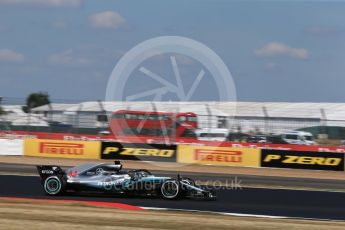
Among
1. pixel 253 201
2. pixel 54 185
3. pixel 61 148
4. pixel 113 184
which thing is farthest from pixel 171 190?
pixel 61 148

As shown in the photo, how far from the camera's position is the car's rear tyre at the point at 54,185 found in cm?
1469

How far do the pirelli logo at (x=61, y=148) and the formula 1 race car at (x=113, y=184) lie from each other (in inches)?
499

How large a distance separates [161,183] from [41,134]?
60.6 ft

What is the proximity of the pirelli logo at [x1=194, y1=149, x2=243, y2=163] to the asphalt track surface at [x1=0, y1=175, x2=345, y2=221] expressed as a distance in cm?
889

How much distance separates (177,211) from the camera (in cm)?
1219

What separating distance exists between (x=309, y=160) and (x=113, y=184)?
1310 centimetres

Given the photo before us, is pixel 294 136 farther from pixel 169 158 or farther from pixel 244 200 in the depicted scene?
pixel 244 200

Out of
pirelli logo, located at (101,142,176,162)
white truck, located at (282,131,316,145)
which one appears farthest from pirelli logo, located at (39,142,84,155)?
white truck, located at (282,131,316,145)

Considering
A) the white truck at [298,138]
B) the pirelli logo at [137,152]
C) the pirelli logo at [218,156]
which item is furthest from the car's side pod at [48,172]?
the white truck at [298,138]

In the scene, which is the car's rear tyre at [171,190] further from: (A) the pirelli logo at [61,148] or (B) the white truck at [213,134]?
(B) the white truck at [213,134]

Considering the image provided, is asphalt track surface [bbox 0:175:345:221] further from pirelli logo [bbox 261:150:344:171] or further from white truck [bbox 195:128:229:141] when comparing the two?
white truck [bbox 195:128:229:141]

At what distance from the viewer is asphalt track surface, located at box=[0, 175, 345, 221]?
1280 cm

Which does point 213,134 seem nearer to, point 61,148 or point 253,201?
point 61,148

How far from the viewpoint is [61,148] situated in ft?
91.0
